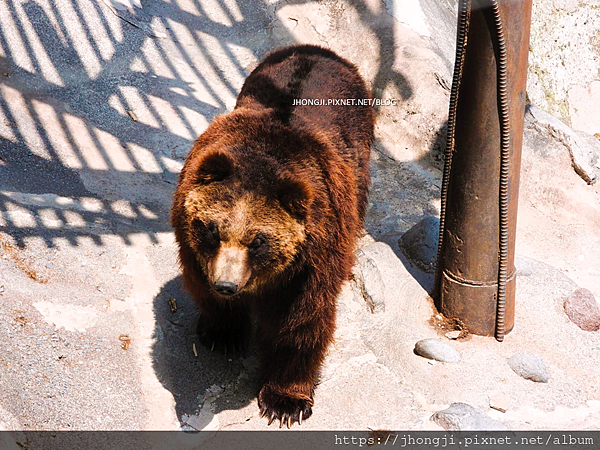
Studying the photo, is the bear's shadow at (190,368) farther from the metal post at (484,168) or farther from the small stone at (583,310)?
the small stone at (583,310)

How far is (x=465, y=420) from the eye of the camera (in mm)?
4133

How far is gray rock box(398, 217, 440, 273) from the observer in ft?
18.2

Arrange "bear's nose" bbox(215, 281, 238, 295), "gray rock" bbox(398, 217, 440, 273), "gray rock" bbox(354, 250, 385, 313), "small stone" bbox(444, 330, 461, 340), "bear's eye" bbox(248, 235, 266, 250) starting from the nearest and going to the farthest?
1. "bear's nose" bbox(215, 281, 238, 295)
2. "bear's eye" bbox(248, 235, 266, 250)
3. "small stone" bbox(444, 330, 461, 340)
4. "gray rock" bbox(354, 250, 385, 313)
5. "gray rock" bbox(398, 217, 440, 273)

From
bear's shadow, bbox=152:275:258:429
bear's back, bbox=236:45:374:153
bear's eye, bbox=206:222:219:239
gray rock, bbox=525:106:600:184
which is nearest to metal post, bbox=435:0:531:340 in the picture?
bear's back, bbox=236:45:374:153

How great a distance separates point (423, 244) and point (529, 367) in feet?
4.64

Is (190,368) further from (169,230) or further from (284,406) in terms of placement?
(169,230)

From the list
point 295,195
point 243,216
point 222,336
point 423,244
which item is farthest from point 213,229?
point 423,244

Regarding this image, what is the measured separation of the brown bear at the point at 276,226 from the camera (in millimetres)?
3656

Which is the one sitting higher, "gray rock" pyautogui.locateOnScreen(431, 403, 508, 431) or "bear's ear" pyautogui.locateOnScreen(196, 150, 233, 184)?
"bear's ear" pyautogui.locateOnScreen(196, 150, 233, 184)

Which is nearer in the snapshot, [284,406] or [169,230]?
[284,406]

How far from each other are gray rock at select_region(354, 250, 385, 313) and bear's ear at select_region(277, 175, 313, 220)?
1.62 meters

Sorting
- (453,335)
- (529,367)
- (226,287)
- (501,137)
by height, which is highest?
(501,137)

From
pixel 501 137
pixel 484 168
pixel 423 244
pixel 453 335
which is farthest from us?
pixel 423 244

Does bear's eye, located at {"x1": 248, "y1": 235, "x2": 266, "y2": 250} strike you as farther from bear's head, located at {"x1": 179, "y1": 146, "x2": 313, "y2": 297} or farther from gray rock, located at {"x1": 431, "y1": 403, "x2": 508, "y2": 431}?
gray rock, located at {"x1": 431, "y1": 403, "x2": 508, "y2": 431}
